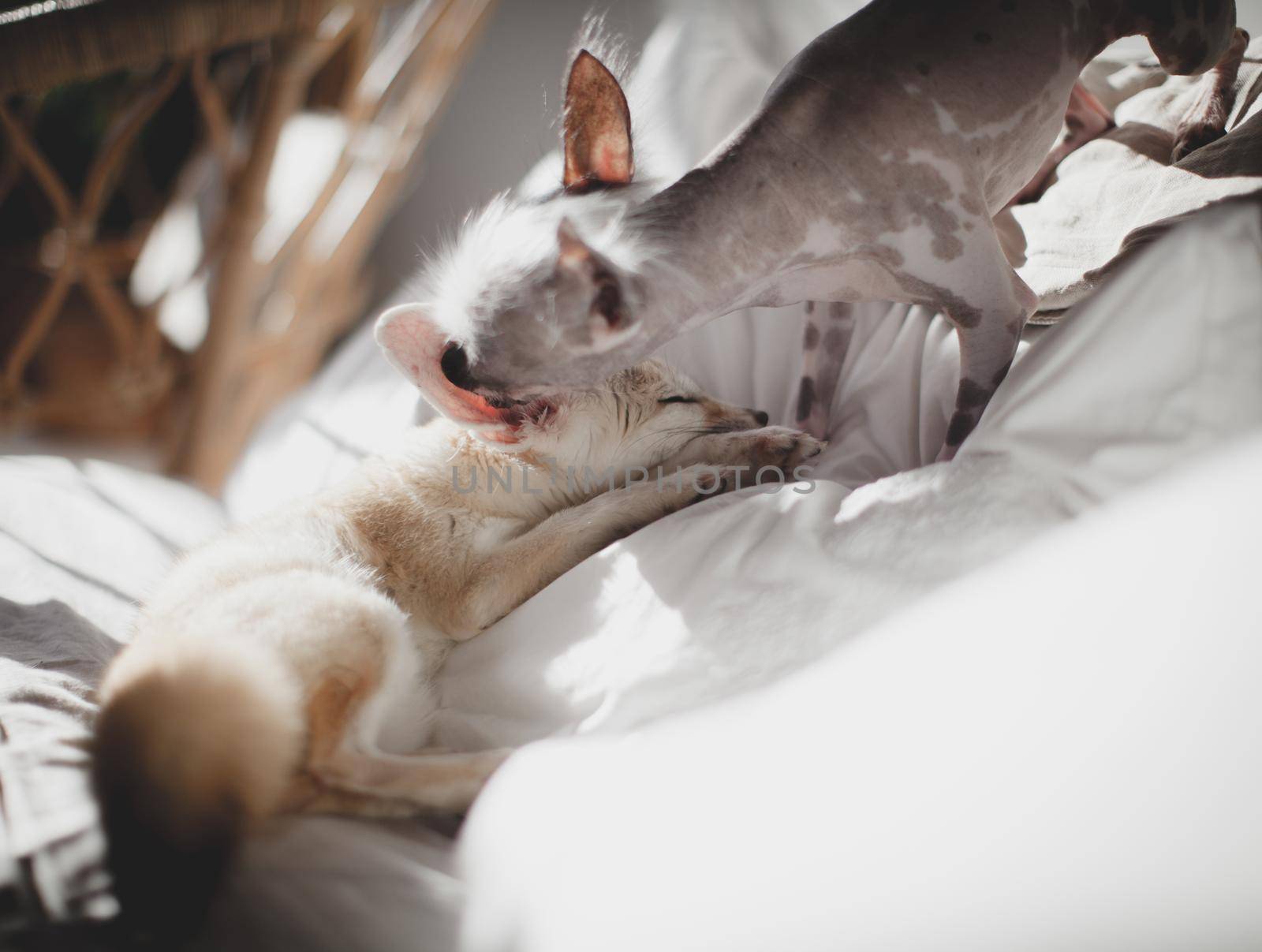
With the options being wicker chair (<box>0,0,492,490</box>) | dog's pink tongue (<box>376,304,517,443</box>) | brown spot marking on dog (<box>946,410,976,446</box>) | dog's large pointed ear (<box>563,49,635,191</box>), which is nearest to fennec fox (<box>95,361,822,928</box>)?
dog's pink tongue (<box>376,304,517,443</box>)

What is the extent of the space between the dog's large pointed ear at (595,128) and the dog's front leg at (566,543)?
50 centimetres

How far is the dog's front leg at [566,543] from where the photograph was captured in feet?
4.46

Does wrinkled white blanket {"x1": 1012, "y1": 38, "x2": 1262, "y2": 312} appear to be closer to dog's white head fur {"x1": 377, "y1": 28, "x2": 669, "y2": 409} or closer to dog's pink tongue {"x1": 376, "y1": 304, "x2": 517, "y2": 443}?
dog's white head fur {"x1": 377, "y1": 28, "x2": 669, "y2": 409}

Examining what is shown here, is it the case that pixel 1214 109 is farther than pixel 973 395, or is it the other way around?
pixel 1214 109

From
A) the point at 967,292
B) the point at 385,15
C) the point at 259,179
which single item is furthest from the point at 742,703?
the point at 385,15

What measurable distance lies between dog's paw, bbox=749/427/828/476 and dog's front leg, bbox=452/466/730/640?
0.08 metres

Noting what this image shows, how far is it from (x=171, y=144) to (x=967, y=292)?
165 inches

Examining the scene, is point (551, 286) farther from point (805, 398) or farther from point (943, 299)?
point (805, 398)

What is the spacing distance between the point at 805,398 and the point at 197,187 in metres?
3.14

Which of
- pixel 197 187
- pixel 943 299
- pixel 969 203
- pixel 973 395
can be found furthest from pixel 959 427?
pixel 197 187

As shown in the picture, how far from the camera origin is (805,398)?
1.52 metres

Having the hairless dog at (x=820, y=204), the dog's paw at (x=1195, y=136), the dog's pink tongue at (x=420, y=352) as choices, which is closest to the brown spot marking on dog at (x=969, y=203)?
the hairless dog at (x=820, y=204)

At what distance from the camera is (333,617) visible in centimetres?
111

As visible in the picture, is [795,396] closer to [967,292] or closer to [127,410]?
[967,292]
